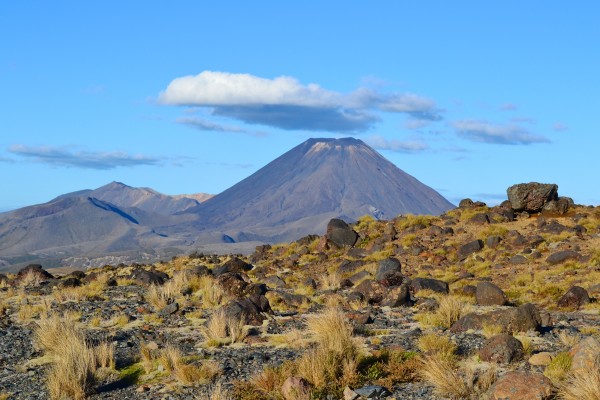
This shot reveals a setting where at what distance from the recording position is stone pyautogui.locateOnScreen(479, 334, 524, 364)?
13.2 m

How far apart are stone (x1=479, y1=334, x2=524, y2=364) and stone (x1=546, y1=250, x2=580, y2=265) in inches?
623

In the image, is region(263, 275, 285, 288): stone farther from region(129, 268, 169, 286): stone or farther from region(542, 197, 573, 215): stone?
region(542, 197, 573, 215): stone

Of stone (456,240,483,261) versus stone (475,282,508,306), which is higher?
stone (456,240,483,261)

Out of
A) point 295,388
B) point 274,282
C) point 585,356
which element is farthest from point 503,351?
point 274,282

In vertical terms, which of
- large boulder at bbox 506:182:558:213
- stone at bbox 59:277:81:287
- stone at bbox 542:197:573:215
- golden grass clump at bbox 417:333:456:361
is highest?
large boulder at bbox 506:182:558:213

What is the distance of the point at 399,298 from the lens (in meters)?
21.5

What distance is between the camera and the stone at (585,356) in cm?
1137

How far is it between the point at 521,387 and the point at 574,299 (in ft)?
37.8

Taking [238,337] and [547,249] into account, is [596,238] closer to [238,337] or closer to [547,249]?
A: [547,249]

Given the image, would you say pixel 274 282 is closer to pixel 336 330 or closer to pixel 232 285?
pixel 232 285

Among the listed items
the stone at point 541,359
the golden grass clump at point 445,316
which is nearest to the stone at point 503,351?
the stone at point 541,359

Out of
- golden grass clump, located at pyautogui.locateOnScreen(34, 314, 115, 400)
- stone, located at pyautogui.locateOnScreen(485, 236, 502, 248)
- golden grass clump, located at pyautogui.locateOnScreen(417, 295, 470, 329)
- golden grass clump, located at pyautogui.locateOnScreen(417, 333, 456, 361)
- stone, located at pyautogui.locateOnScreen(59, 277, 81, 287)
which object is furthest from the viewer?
stone, located at pyautogui.locateOnScreen(485, 236, 502, 248)

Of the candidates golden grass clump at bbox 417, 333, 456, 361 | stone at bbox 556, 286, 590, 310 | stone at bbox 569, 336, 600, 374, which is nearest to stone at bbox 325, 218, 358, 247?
stone at bbox 556, 286, 590, 310

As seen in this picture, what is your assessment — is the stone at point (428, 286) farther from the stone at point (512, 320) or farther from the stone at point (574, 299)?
the stone at point (512, 320)
